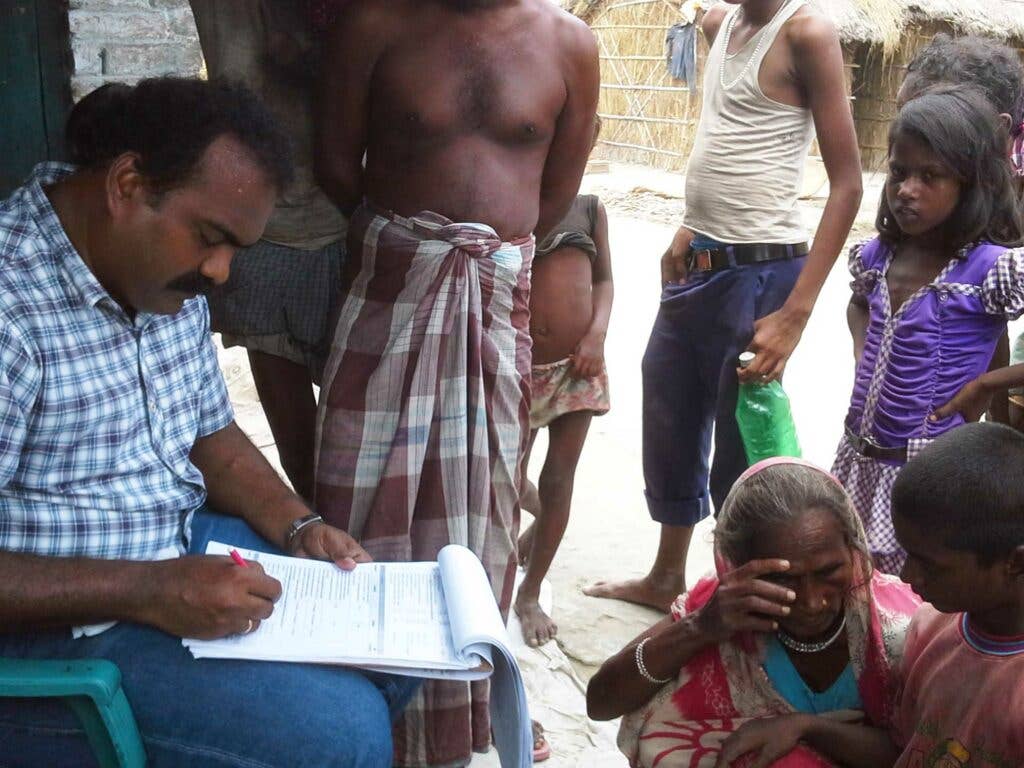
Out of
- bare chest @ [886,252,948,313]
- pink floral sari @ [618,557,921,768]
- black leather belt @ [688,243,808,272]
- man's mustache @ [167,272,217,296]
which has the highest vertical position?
man's mustache @ [167,272,217,296]

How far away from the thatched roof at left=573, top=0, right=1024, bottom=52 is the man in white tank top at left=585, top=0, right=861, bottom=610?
36.5 feet

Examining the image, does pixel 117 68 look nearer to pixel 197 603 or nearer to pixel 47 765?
pixel 197 603

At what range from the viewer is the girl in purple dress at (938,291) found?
246cm

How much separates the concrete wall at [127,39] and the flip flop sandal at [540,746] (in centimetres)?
175

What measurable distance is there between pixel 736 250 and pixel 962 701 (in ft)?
5.40

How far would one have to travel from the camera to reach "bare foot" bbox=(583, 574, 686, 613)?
10.8ft

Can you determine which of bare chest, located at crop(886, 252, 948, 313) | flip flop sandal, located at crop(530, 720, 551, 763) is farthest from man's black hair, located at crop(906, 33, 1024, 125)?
flip flop sandal, located at crop(530, 720, 551, 763)

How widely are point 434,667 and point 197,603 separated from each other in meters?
0.36

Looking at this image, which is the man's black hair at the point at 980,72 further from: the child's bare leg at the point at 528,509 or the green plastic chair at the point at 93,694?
the green plastic chair at the point at 93,694

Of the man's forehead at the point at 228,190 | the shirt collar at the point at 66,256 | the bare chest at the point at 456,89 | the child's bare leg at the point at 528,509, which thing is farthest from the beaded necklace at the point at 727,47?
the shirt collar at the point at 66,256

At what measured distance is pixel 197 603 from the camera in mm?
1601

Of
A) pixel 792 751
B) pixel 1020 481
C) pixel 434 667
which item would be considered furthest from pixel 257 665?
pixel 1020 481

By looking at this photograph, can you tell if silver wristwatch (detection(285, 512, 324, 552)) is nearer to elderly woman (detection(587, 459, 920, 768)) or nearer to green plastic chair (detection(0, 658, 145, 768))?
green plastic chair (detection(0, 658, 145, 768))

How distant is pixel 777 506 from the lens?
66.8 inches
